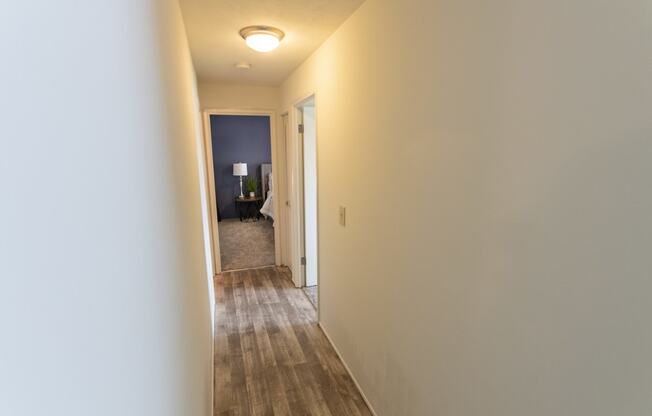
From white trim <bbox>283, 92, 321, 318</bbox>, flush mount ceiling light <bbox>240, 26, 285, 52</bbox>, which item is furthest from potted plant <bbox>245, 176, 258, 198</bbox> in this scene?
flush mount ceiling light <bbox>240, 26, 285, 52</bbox>

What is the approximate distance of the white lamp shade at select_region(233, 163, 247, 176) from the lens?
7.20 meters

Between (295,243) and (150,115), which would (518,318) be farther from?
(295,243)

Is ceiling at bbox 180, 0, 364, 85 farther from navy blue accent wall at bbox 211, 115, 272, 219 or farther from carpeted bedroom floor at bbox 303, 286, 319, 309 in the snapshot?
navy blue accent wall at bbox 211, 115, 272, 219

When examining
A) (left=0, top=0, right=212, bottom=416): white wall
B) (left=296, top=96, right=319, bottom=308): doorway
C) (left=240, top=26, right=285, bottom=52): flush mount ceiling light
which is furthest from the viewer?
(left=296, top=96, right=319, bottom=308): doorway

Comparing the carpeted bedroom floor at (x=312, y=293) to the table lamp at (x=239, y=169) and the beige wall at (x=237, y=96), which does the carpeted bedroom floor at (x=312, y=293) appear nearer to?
the beige wall at (x=237, y=96)

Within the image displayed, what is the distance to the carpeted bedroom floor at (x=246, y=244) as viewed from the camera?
4.70 m

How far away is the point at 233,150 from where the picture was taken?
7.43m

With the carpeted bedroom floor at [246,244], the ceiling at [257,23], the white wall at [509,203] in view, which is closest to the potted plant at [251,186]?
the carpeted bedroom floor at [246,244]

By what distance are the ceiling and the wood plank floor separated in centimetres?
233

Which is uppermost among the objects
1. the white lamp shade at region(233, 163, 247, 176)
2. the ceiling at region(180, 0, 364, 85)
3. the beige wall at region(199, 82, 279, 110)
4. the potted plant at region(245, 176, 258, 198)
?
the ceiling at region(180, 0, 364, 85)

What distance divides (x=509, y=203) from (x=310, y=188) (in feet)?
8.93

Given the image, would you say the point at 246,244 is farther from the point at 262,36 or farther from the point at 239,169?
the point at 262,36

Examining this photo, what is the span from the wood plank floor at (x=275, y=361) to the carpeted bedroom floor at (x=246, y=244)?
0.94 m

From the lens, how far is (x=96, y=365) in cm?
39
